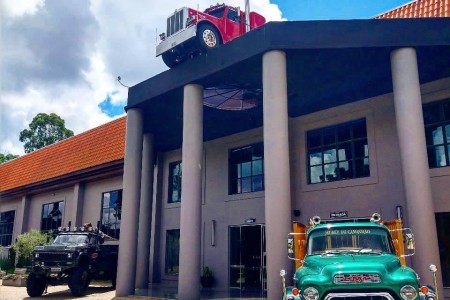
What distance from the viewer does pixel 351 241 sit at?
8.05m

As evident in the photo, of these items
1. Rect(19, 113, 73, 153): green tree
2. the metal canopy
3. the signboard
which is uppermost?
Rect(19, 113, 73, 153): green tree

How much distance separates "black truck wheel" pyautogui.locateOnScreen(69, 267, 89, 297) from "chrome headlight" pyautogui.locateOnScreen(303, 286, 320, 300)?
10791 millimetres

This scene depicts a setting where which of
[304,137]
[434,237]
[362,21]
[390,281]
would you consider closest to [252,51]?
[362,21]

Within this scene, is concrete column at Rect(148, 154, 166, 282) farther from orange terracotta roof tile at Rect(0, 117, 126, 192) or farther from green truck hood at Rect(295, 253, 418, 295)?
green truck hood at Rect(295, 253, 418, 295)

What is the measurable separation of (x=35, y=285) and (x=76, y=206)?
28.1ft

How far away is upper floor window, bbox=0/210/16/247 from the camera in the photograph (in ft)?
97.3

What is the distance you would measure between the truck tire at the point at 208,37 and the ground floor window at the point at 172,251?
8.91 meters

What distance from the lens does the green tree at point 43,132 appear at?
56250 mm

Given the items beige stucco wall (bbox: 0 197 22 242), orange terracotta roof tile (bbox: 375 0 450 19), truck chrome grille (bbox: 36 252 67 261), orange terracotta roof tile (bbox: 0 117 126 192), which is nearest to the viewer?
orange terracotta roof tile (bbox: 375 0 450 19)

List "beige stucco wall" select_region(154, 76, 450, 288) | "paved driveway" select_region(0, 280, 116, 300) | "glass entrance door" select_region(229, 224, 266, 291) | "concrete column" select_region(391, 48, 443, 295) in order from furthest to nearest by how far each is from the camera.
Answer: "glass entrance door" select_region(229, 224, 266, 291) → "paved driveway" select_region(0, 280, 116, 300) → "beige stucco wall" select_region(154, 76, 450, 288) → "concrete column" select_region(391, 48, 443, 295)

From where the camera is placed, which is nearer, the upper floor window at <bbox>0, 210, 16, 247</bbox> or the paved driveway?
the paved driveway

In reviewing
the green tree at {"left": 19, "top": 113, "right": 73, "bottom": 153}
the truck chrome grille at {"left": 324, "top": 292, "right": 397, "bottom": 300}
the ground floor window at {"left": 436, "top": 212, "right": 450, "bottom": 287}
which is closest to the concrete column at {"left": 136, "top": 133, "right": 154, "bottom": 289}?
the ground floor window at {"left": 436, "top": 212, "right": 450, "bottom": 287}

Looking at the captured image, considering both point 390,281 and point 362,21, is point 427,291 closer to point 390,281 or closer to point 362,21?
point 390,281

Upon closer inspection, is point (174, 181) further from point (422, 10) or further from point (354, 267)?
point (354, 267)
